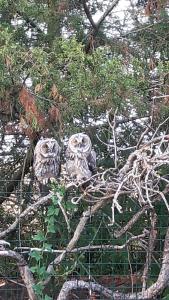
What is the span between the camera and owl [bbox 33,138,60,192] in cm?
416

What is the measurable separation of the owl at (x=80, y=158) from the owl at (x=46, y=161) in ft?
0.28

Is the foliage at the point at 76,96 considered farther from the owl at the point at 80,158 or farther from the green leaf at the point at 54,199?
the owl at the point at 80,158

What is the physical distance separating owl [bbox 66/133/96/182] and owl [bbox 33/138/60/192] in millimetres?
86

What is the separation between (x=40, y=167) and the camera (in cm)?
425

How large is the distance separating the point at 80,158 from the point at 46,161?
9.7 inches

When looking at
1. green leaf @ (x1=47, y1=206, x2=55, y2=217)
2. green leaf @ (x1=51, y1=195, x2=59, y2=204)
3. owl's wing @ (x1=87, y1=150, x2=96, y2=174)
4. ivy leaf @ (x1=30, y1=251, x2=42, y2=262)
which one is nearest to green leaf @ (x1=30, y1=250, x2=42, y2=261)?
ivy leaf @ (x1=30, y1=251, x2=42, y2=262)

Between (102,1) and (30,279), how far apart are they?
7.75 feet

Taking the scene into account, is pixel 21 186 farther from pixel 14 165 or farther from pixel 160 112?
pixel 160 112

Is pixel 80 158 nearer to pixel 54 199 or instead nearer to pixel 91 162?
Answer: pixel 91 162

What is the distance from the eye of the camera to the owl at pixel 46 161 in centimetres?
416

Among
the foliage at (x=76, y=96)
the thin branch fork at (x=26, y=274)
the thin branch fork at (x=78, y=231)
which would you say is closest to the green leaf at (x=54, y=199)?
the foliage at (x=76, y=96)

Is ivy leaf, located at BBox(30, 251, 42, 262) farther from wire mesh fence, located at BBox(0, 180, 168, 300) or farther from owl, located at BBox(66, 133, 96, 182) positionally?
owl, located at BBox(66, 133, 96, 182)

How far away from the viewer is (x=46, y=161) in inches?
166

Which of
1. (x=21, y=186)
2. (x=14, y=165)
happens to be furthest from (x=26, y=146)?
(x=21, y=186)
